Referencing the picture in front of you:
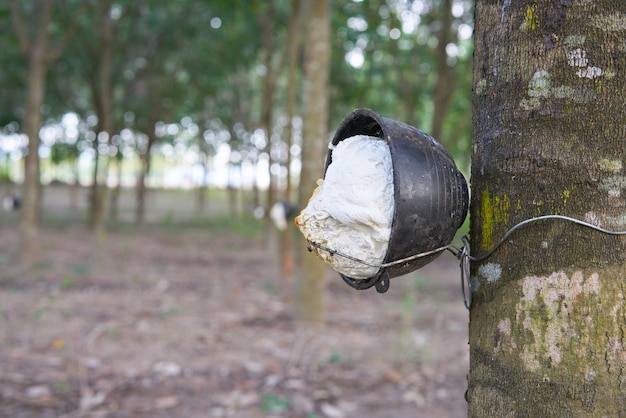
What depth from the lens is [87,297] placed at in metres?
6.48

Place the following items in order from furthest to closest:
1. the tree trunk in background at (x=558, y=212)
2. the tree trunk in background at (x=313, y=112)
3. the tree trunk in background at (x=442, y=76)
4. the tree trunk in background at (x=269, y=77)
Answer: the tree trunk in background at (x=269, y=77) < the tree trunk in background at (x=442, y=76) < the tree trunk in background at (x=313, y=112) < the tree trunk in background at (x=558, y=212)

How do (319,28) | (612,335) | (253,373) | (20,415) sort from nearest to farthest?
(612,335) → (20,415) → (253,373) → (319,28)

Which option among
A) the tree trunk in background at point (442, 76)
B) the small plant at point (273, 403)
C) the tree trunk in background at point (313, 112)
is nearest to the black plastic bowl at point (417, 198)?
the small plant at point (273, 403)

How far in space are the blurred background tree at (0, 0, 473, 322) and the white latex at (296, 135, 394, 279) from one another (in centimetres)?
415

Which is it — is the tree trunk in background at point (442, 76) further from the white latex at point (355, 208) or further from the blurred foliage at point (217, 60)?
the white latex at point (355, 208)

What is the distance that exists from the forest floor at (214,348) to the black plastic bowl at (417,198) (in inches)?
106

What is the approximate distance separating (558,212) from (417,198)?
236mm

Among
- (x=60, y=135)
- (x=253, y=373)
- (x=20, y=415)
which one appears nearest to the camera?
(x=20, y=415)

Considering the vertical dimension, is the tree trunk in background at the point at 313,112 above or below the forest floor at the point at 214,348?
above

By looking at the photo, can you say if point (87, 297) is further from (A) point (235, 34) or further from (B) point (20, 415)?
(A) point (235, 34)

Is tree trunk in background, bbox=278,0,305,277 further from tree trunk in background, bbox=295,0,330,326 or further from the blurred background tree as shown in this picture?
tree trunk in background, bbox=295,0,330,326

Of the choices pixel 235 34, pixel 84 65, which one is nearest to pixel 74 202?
pixel 84 65

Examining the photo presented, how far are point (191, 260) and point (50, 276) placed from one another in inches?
99.7

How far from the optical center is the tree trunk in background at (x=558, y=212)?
100 centimetres
